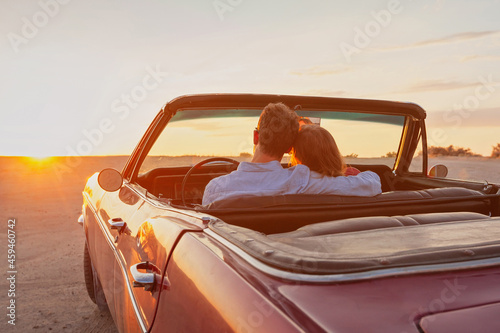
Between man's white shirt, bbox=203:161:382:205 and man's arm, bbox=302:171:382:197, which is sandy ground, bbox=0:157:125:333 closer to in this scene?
man's white shirt, bbox=203:161:382:205

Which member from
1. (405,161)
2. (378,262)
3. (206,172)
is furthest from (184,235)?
(405,161)

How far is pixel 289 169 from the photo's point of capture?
2.74 m

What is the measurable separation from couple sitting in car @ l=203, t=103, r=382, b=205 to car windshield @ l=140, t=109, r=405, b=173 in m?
0.77

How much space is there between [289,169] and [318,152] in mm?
192

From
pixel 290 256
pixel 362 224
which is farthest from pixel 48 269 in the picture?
pixel 290 256

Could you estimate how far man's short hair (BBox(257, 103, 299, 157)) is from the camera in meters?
2.83

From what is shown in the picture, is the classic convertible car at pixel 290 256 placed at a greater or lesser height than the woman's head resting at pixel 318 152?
lesser

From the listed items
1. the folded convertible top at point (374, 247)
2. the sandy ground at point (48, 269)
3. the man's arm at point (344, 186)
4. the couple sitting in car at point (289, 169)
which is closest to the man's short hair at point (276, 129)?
the couple sitting in car at point (289, 169)

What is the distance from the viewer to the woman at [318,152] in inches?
108

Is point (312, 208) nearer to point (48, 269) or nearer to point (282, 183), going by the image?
point (282, 183)

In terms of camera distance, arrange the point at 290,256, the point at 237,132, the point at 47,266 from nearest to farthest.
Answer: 1. the point at 290,256
2. the point at 237,132
3. the point at 47,266

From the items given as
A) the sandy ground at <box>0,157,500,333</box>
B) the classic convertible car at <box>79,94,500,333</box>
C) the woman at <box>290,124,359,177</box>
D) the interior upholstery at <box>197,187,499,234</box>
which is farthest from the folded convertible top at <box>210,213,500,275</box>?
the sandy ground at <box>0,157,500,333</box>

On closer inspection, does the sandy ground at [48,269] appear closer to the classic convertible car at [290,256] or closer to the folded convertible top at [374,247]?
the classic convertible car at [290,256]

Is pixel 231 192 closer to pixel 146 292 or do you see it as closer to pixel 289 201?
pixel 289 201
